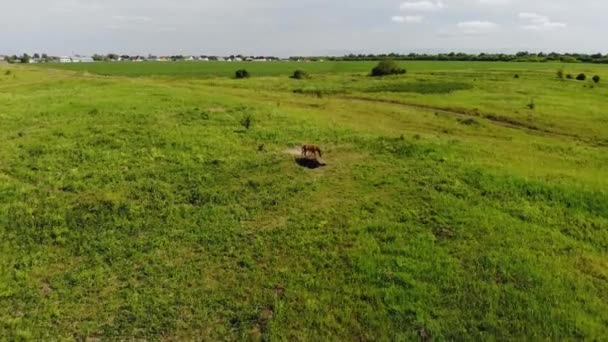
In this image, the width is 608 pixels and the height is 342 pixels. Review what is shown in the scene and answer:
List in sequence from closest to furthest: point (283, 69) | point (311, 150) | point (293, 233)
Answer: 1. point (293, 233)
2. point (311, 150)
3. point (283, 69)

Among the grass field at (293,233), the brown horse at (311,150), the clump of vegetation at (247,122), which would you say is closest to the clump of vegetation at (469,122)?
the grass field at (293,233)

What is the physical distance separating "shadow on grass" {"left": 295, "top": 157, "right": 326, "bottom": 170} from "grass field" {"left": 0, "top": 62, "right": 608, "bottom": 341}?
0.38m

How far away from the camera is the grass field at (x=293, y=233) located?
1168cm

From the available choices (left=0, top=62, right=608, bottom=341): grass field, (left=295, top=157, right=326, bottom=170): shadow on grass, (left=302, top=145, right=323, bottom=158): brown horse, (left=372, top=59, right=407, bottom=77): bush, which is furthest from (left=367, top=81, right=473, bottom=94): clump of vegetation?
(left=295, top=157, right=326, bottom=170): shadow on grass

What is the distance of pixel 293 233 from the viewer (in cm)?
1509

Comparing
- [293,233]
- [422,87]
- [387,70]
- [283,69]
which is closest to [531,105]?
[422,87]

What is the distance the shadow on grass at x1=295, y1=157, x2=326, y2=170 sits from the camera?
20.0 m

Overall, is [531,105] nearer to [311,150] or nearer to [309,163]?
[311,150]

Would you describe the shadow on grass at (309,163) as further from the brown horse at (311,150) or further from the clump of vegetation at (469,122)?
the clump of vegetation at (469,122)

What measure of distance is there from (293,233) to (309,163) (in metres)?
5.68

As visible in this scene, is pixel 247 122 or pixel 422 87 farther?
pixel 422 87

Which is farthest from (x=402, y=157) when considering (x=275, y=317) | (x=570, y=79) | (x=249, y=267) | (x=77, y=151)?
(x=570, y=79)

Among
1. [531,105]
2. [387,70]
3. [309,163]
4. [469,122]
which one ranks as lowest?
[309,163]

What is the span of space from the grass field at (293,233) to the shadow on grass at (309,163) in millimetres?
376
